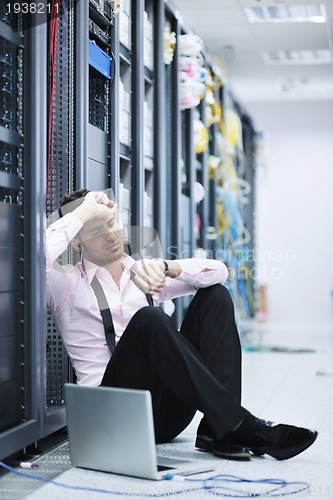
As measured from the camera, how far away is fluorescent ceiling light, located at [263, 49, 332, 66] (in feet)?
24.2

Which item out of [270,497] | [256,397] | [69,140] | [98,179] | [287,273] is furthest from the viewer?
[287,273]

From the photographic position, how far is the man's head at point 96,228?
2527 millimetres

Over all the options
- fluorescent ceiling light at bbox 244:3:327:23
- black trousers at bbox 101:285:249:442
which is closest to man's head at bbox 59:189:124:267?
black trousers at bbox 101:285:249:442

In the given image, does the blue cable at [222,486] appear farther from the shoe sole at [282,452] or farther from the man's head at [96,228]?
the man's head at [96,228]

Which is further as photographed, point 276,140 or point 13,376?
point 276,140

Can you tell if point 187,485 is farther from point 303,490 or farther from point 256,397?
point 256,397

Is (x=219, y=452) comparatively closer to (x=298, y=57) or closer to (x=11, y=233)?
(x=11, y=233)

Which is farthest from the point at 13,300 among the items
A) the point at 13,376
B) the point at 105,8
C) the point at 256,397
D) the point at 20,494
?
the point at 256,397

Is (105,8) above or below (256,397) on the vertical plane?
above

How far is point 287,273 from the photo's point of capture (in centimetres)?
966

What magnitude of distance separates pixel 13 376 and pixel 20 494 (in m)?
0.37

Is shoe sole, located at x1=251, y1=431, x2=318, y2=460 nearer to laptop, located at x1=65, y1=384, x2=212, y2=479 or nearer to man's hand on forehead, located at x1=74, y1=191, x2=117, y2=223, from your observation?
laptop, located at x1=65, y1=384, x2=212, y2=479

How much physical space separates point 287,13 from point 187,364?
14.9ft

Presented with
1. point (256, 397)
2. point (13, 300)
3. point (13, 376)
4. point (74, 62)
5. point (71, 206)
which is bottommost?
point (256, 397)
